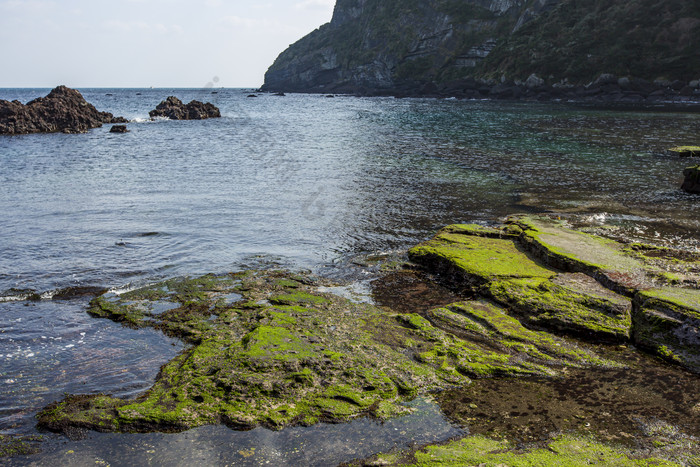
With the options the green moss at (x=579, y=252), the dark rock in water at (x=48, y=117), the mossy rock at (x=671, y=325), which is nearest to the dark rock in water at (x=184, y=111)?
the dark rock in water at (x=48, y=117)

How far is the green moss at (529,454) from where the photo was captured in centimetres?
464

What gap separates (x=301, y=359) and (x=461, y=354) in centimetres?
239

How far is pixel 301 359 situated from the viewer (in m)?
6.48

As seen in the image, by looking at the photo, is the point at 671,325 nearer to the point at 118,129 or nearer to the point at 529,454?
the point at 529,454

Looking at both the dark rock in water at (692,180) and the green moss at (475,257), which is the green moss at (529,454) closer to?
the green moss at (475,257)

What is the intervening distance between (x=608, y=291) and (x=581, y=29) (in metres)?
96.7

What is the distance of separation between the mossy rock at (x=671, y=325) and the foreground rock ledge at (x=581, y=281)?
0.5 inches

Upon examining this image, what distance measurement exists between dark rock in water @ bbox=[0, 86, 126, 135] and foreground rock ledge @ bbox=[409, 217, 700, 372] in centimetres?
5100

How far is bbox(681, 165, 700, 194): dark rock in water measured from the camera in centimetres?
1814

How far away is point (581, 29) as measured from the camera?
285 feet

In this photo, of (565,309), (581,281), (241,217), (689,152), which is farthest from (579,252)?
(689,152)

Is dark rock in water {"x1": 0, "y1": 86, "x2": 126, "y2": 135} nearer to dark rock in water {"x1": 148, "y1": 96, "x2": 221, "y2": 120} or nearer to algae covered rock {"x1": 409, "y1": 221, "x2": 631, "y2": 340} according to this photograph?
dark rock in water {"x1": 148, "y1": 96, "x2": 221, "y2": 120}

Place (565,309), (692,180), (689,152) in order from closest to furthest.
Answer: (565,309), (692,180), (689,152)

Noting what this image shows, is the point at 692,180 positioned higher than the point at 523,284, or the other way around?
the point at 692,180
